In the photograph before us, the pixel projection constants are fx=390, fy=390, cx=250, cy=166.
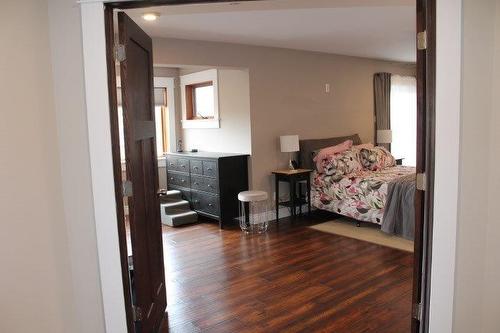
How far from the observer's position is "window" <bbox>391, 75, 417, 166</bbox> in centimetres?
764

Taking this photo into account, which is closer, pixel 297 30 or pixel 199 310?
pixel 199 310

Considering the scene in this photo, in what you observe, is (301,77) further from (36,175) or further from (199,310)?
(36,175)

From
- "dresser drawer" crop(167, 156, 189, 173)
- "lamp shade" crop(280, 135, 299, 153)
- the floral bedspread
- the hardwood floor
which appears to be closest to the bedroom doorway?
the hardwood floor

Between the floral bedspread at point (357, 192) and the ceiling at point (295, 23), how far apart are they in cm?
181

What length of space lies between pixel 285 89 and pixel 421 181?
403 centimetres

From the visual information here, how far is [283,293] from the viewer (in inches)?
127

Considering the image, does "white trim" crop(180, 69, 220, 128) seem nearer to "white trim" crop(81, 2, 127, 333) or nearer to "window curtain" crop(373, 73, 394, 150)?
"window curtain" crop(373, 73, 394, 150)

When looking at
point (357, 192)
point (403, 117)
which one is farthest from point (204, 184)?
point (403, 117)

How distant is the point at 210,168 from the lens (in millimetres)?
5332

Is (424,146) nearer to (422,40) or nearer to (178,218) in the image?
(422,40)

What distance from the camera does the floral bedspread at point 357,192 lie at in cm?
489

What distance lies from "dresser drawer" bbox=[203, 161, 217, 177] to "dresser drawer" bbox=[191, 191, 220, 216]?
0.30 metres

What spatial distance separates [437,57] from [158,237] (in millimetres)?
2099

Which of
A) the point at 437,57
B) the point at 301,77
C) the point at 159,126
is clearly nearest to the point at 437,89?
the point at 437,57
